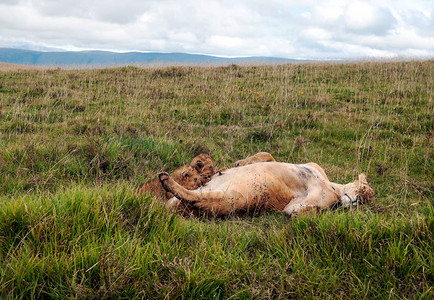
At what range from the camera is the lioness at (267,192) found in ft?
9.95

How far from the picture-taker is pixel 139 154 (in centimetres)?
459

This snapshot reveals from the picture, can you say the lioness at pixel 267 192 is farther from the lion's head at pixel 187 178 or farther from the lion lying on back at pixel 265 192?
the lion's head at pixel 187 178

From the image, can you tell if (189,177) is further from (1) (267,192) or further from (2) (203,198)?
(1) (267,192)

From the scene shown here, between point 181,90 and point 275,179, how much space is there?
280 inches

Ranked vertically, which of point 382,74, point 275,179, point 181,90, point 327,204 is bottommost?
point 327,204

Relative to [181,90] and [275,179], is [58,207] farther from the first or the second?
[181,90]

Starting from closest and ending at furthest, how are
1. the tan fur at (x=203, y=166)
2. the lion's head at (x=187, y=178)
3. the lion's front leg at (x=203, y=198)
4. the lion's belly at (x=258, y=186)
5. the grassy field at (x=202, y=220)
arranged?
the grassy field at (x=202, y=220) < the lion's front leg at (x=203, y=198) < the lion's belly at (x=258, y=186) < the lion's head at (x=187, y=178) < the tan fur at (x=203, y=166)

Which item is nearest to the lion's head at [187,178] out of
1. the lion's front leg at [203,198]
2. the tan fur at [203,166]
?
the tan fur at [203,166]

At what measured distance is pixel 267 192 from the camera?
11.0ft

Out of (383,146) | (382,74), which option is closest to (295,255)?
(383,146)

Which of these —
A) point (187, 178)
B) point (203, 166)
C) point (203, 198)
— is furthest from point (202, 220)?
point (203, 166)

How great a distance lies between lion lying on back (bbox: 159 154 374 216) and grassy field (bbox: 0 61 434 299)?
15 cm

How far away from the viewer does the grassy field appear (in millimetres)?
1879

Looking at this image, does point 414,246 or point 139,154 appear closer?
point 414,246
